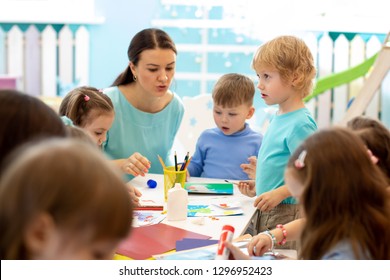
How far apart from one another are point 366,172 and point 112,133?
1408 mm

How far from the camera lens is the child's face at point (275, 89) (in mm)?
2014

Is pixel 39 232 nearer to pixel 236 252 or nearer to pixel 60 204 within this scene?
pixel 60 204

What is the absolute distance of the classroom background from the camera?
4504 mm

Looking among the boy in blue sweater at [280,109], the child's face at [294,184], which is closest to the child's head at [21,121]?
the child's face at [294,184]

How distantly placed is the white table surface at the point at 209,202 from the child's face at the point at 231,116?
0.28 m

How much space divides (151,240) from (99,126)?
564mm

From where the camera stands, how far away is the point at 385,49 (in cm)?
354

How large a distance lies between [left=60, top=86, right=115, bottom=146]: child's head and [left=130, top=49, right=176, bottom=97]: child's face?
1.16 ft

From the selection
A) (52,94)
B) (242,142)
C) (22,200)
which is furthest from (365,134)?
(52,94)

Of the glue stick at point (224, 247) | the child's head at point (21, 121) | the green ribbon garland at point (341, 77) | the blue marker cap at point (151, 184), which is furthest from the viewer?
the green ribbon garland at point (341, 77)

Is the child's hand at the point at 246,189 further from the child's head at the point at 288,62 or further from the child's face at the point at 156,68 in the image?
the child's face at the point at 156,68

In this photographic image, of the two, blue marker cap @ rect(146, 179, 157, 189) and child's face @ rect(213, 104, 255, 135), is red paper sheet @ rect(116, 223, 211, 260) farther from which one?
child's face @ rect(213, 104, 255, 135)

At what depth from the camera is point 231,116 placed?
245cm

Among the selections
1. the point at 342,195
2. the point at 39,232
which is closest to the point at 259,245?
the point at 342,195
